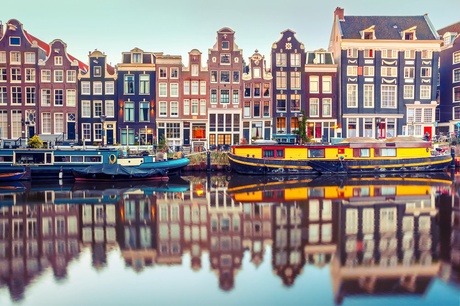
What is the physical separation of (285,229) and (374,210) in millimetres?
6401

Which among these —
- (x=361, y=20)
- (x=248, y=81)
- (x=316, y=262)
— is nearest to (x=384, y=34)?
(x=361, y=20)

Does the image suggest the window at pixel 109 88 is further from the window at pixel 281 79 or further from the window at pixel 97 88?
the window at pixel 281 79

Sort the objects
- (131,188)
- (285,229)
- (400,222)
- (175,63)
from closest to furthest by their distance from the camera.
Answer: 1. (285,229)
2. (400,222)
3. (131,188)
4. (175,63)

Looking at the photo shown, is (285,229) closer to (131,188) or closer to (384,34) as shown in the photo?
(131,188)

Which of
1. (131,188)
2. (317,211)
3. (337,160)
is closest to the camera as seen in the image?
(317,211)

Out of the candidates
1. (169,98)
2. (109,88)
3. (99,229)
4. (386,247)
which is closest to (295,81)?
(169,98)

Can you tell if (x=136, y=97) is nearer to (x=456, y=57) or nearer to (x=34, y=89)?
(x=34, y=89)

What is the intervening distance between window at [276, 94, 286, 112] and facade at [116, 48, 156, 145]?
1376 cm

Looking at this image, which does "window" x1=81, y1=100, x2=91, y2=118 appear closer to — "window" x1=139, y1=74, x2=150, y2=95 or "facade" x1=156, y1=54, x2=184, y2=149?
"window" x1=139, y1=74, x2=150, y2=95

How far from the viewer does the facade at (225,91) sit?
158 feet

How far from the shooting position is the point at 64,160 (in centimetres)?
3544

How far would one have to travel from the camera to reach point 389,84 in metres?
49.6

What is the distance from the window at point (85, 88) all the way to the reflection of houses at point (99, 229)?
2669 centimetres

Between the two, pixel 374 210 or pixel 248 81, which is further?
pixel 248 81
